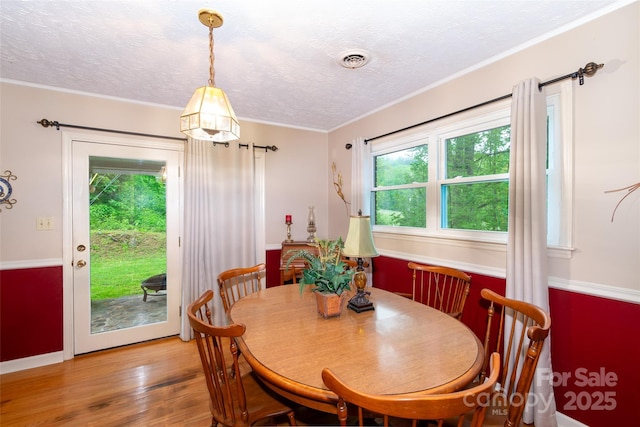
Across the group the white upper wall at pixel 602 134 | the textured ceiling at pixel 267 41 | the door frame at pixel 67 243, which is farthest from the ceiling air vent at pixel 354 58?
the door frame at pixel 67 243

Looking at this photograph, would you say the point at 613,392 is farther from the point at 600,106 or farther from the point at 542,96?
the point at 542,96

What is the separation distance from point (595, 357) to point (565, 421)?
48 centimetres

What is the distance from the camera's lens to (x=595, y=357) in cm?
171

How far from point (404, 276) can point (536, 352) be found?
6.08ft

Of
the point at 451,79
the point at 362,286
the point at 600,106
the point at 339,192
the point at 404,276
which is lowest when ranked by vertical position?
the point at 404,276

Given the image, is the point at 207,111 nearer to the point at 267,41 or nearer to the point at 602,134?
the point at 267,41

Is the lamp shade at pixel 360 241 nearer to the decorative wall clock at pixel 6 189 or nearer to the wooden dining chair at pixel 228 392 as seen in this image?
the wooden dining chair at pixel 228 392

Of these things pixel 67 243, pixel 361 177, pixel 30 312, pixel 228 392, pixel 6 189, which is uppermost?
pixel 361 177

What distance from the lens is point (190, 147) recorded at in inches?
126

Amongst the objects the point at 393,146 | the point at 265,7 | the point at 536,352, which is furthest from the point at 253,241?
the point at 536,352

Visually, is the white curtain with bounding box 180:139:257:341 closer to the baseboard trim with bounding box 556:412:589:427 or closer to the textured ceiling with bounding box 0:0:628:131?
the textured ceiling with bounding box 0:0:628:131

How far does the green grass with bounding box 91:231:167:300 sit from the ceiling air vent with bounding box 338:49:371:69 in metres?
2.53

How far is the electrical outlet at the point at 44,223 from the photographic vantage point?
268 centimetres

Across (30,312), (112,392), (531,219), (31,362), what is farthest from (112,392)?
(531,219)
